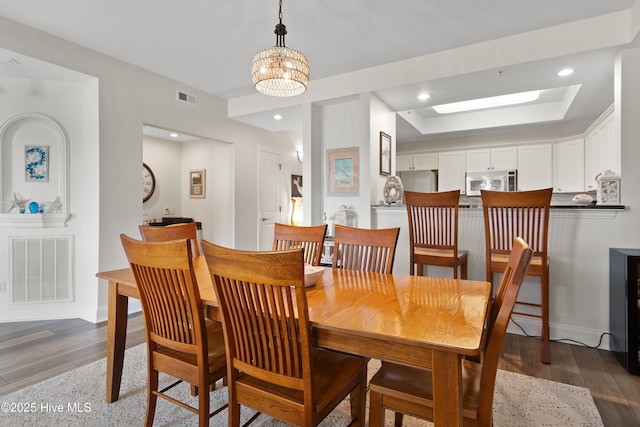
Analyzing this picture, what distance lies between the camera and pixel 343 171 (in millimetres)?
4070

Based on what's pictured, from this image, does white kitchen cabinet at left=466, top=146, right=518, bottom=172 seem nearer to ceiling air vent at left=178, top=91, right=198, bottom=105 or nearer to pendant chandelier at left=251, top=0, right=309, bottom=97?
ceiling air vent at left=178, top=91, right=198, bottom=105

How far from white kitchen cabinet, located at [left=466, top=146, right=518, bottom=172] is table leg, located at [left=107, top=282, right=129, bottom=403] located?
5.70 meters

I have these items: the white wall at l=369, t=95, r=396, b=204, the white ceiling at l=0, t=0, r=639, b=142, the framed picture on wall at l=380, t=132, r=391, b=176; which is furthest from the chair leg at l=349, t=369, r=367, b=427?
the framed picture on wall at l=380, t=132, r=391, b=176

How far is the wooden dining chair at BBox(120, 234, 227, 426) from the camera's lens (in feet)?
4.55

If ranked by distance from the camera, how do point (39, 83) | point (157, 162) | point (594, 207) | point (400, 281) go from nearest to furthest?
point (400, 281) < point (594, 207) < point (39, 83) < point (157, 162)

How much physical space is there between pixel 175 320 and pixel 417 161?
5746 mm

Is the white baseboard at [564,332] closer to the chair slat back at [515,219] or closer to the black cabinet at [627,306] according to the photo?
the black cabinet at [627,306]

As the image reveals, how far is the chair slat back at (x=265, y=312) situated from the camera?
109 cm

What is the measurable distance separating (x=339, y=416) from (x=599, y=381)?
5.68ft

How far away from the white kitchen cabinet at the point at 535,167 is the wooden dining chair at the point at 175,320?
18.3ft

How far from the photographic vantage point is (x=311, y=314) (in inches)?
49.5

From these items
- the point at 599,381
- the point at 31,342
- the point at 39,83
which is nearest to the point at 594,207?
the point at 599,381

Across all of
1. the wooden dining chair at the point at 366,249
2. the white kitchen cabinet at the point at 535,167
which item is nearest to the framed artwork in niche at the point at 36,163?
the wooden dining chair at the point at 366,249

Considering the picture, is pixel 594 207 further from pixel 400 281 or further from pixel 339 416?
pixel 339 416
